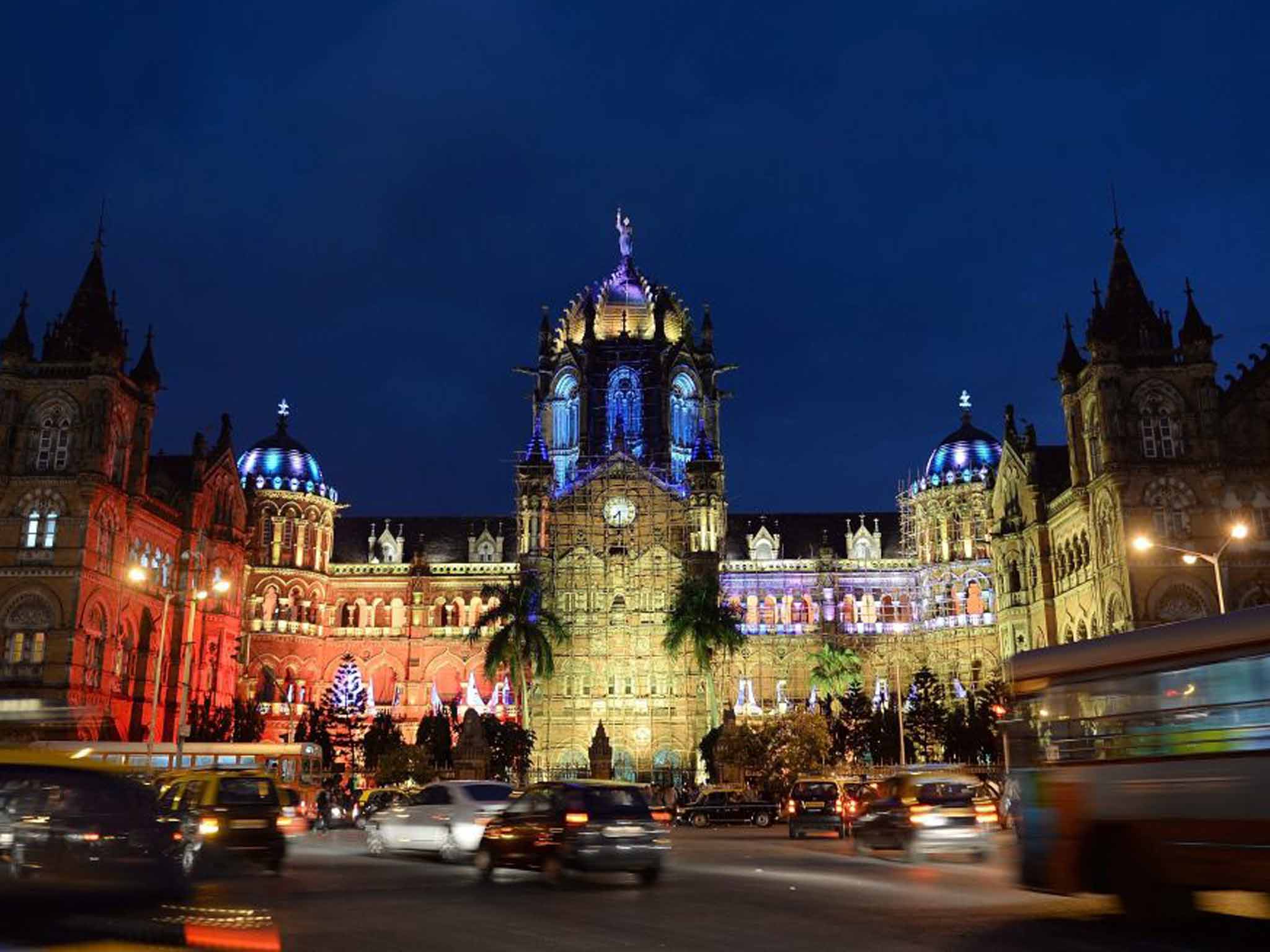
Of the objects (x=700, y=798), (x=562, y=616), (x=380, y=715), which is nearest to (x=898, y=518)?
(x=562, y=616)

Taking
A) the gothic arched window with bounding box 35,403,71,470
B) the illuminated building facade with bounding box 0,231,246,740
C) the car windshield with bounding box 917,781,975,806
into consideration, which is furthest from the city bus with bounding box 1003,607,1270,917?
the gothic arched window with bounding box 35,403,71,470

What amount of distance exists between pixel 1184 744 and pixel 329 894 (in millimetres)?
12309

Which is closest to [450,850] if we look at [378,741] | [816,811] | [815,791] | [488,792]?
[488,792]

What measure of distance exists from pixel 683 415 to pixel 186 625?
43.0 m

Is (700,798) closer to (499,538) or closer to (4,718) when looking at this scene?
(4,718)

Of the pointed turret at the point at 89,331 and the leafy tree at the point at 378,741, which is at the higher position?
the pointed turret at the point at 89,331

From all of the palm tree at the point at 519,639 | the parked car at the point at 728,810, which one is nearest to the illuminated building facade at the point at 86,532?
the palm tree at the point at 519,639

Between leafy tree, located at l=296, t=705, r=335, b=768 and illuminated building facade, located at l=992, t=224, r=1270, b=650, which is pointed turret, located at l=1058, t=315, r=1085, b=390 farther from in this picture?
leafy tree, located at l=296, t=705, r=335, b=768

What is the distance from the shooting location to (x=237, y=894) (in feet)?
59.2

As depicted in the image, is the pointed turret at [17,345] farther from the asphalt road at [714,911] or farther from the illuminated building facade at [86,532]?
the asphalt road at [714,911]

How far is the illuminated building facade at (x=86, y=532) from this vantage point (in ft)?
197

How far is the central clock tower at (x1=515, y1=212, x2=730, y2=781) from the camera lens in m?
83.6

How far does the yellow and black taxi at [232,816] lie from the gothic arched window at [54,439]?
44831 millimetres

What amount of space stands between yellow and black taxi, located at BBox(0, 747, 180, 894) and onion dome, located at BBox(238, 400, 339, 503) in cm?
8447
